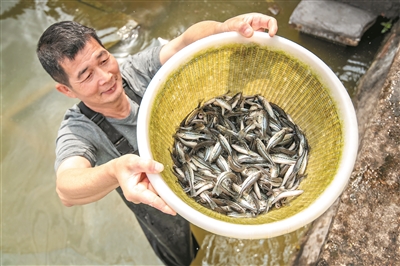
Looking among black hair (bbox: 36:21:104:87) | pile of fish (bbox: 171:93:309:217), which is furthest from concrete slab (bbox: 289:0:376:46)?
black hair (bbox: 36:21:104:87)

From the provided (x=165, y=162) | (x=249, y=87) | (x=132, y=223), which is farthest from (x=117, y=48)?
(x=165, y=162)

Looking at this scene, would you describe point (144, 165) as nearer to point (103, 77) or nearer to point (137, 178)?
point (137, 178)

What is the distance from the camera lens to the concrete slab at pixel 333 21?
12.8ft

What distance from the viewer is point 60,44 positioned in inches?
74.1

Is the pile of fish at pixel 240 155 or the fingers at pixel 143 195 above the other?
the fingers at pixel 143 195

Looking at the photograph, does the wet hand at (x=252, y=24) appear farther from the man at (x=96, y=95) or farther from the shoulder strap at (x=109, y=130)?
the shoulder strap at (x=109, y=130)

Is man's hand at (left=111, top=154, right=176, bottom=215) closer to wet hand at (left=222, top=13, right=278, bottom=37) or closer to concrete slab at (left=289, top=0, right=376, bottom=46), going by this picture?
wet hand at (left=222, top=13, right=278, bottom=37)

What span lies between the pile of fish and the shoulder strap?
37cm

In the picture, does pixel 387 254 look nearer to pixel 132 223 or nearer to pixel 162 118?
pixel 162 118

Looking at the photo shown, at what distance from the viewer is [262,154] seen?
2.03 metres

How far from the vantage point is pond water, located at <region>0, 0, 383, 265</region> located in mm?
3549

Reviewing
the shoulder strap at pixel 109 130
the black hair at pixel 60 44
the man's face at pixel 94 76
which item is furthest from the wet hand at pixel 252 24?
the shoulder strap at pixel 109 130

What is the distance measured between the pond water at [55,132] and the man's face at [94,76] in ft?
6.62

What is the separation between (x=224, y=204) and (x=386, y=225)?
→ 1.21 metres
